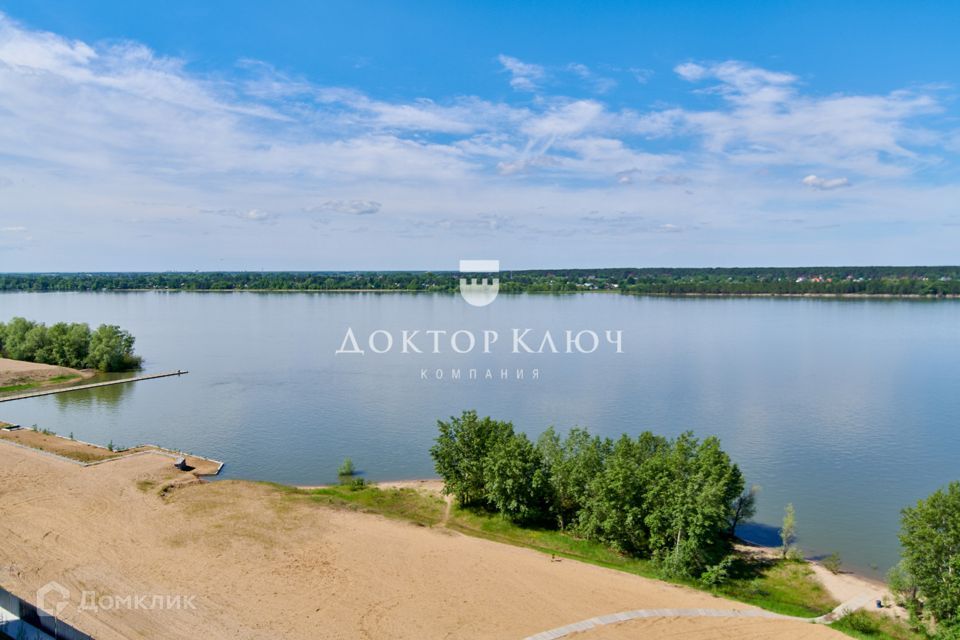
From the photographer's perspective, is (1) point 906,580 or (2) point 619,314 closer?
(1) point 906,580

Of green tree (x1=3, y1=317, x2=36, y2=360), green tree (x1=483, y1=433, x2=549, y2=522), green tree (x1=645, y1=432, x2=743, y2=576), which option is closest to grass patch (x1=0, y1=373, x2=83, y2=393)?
green tree (x1=3, y1=317, x2=36, y2=360)

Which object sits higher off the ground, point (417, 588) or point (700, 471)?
point (700, 471)

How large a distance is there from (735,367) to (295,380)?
3686 centimetres

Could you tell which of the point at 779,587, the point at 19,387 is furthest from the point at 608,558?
the point at 19,387

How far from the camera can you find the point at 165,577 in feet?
56.1

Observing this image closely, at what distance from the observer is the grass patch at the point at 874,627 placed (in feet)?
49.8

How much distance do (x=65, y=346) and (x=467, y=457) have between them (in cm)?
4450

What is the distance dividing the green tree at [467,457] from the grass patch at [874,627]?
11.8 meters

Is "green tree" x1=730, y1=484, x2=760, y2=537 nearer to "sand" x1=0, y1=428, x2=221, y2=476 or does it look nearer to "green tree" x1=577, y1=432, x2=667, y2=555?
"green tree" x1=577, y1=432, x2=667, y2=555

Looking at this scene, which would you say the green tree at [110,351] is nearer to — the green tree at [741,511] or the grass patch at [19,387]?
the grass patch at [19,387]

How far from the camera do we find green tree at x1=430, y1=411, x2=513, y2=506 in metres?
23.0

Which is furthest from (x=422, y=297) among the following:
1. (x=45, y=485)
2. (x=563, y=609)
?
(x=563, y=609)

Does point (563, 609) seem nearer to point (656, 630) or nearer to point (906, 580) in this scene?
point (656, 630)

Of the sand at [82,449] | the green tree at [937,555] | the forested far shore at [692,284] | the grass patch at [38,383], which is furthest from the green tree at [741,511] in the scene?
the forested far shore at [692,284]
